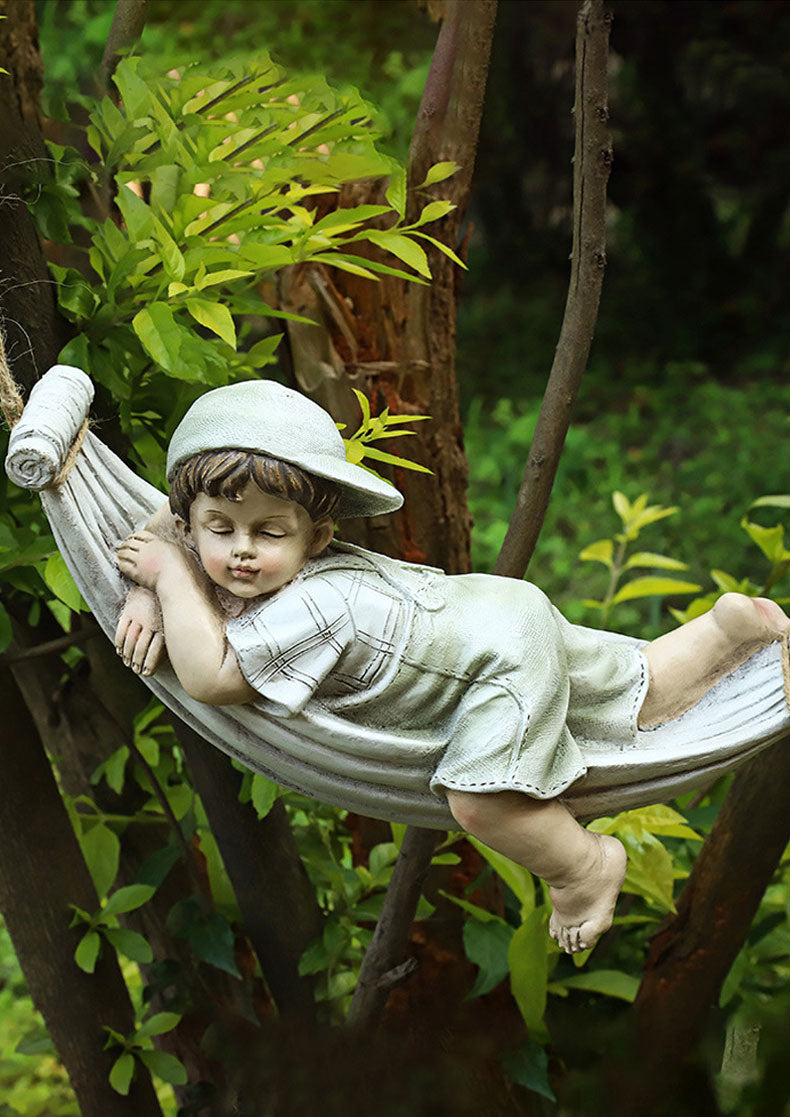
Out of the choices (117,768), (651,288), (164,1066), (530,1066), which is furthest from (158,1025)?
(651,288)

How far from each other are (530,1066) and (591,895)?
0.57 metres

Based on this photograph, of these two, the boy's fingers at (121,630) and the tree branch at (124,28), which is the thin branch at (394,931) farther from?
the tree branch at (124,28)

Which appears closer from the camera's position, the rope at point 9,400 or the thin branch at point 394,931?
the rope at point 9,400

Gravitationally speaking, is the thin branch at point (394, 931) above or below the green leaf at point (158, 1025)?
above

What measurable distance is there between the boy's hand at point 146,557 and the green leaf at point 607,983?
0.89m

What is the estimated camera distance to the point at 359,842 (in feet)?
5.20

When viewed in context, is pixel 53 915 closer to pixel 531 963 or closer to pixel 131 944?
pixel 131 944

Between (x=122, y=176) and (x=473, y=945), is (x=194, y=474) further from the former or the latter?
(x=473, y=945)

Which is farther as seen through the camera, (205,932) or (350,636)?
(205,932)

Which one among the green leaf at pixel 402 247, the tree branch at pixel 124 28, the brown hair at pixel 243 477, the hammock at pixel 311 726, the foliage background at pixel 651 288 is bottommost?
the foliage background at pixel 651 288

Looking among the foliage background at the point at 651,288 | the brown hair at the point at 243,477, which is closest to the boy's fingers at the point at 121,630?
the brown hair at the point at 243,477

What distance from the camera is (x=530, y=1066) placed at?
4.44 ft

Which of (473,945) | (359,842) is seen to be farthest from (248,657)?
(359,842)

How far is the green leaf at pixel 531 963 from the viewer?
1340 mm
